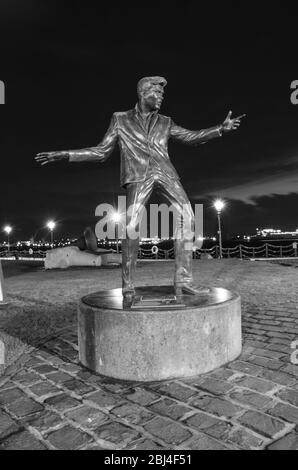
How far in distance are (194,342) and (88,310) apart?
105 centimetres

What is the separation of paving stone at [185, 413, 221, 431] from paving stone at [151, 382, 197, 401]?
1.01ft

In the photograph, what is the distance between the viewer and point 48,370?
371 centimetres

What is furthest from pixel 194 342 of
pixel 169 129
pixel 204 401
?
pixel 169 129

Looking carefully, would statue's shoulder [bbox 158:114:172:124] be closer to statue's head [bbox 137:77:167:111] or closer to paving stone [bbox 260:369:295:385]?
statue's head [bbox 137:77:167:111]

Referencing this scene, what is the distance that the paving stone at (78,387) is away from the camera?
3164 millimetres

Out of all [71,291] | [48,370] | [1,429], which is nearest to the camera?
[1,429]

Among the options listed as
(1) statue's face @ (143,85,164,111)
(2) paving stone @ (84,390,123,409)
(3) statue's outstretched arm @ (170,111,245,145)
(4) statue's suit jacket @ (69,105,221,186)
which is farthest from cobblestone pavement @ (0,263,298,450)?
(1) statue's face @ (143,85,164,111)

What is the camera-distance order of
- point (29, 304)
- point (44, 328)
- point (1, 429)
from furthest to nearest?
point (29, 304)
point (44, 328)
point (1, 429)

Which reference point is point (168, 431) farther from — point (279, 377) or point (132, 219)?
point (132, 219)

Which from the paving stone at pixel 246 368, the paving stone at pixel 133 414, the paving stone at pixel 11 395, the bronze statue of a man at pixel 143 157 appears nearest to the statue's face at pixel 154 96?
the bronze statue of a man at pixel 143 157

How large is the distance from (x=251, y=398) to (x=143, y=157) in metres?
2.59

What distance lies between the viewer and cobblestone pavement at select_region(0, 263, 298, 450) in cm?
237

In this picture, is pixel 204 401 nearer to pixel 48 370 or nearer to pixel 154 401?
pixel 154 401

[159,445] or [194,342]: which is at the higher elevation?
[194,342]
